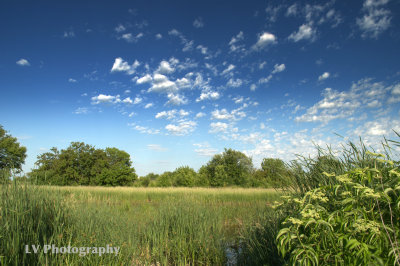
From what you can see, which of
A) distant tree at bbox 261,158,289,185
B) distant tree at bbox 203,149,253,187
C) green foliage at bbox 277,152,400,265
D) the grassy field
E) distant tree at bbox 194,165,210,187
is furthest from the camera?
distant tree at bbox 194,165,210,187

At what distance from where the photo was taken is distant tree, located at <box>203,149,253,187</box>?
1357 inches

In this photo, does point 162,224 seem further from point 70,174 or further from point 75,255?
point 70,174

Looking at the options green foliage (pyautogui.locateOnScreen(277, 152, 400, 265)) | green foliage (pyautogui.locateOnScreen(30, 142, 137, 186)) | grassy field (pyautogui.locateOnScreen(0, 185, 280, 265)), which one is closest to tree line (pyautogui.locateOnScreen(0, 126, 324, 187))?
green foliage (pyautogui.locateOnScreen(30, 142, 137, 186))

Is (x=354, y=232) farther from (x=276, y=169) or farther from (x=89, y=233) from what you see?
(x=89, y=233)

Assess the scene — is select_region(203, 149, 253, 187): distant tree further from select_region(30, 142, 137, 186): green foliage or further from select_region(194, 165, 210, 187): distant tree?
select_region(30, 142, 137, 186): green foliage

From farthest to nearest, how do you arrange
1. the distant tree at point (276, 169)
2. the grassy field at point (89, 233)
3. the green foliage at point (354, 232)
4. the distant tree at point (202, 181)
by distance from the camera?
the distant tree at point (202, 181) < the distant tree at point (276, 169) < the grassy field at point (89, 233) < the green foliage at point (354, 232)

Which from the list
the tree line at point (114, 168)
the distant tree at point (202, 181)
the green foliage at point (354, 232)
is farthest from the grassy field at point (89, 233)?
the distant tree at point (202, 181)

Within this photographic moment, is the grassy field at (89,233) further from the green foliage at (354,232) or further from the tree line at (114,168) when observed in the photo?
the tree line at (114,168)

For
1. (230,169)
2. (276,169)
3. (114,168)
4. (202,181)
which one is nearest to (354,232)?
(276,169)

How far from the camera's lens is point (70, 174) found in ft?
130

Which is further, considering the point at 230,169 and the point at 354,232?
the point at 230,169

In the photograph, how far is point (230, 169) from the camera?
36.2 metres

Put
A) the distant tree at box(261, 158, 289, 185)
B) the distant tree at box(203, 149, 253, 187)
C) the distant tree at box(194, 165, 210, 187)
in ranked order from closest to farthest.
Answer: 1. the distant tree at box(261, 158, 289, 185)
2. the distant tree at box(203, 149, 253, 187)
3. the distant tree at box(194, 165, 210, 187)

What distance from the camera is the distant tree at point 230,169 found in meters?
34.5
